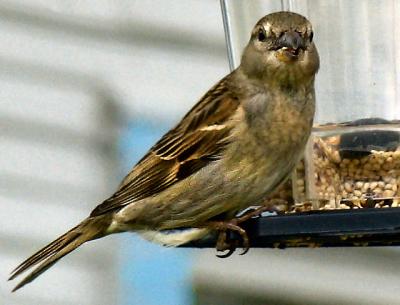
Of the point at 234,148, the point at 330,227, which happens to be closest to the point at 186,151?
the point at 234,148

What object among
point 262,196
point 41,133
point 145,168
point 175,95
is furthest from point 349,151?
point 41,133

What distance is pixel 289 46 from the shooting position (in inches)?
68.4

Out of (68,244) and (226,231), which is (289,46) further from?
(68,244)

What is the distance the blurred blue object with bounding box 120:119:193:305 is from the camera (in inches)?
99.0

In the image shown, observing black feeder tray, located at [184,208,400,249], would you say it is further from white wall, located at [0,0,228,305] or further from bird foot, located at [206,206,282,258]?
white wall, located at [0,0,228,305]

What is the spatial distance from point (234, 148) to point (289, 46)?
0.21 meters

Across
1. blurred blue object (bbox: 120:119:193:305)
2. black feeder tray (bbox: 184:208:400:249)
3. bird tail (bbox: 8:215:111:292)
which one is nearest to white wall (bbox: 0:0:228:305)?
blurred blue object (bbox: 120:119:193:305)

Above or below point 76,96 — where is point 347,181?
below

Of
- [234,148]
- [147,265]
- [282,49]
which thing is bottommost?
[147,265]

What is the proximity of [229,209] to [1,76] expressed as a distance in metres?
0.99

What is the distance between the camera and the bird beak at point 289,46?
171 cm

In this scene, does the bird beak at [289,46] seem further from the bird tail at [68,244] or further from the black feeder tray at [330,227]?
the bird tail at [68,244]

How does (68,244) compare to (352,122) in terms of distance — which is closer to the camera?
(352,122)

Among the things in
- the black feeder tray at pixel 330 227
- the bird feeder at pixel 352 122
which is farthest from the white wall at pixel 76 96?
the black feeder tray at pixel 330 227
